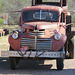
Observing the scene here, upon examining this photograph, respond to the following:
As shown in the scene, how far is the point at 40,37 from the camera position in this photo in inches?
449

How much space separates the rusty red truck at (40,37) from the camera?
11.1m

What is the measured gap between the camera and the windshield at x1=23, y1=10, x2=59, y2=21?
12.6 meters

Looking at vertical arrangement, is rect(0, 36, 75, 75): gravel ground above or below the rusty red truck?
below

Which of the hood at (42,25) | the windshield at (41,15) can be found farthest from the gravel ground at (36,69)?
the windshield at (41,15)

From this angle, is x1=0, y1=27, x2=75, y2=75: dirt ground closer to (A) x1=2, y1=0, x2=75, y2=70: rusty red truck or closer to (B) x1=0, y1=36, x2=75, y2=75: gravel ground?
(B) x1=0, y1=36, x2=75, y2=75: gravel ground

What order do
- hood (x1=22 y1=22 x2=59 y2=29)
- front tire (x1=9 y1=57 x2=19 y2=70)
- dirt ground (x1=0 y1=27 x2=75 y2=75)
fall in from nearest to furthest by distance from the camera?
dirt ground (x1=0 y1=27 x2=75 y2=75) → front tire (x1=9 y1=57 x2=19 y2=70) → hood (x1=22 y1=22 x2=59 y2=29)

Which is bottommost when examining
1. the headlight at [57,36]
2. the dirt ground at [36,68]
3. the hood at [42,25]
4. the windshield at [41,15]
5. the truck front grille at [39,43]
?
the dirt ground at [36,68]

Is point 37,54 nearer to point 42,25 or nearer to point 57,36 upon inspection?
point 57,36

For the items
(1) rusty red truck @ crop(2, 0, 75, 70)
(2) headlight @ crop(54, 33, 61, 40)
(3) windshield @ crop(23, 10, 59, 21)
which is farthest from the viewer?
(3) windshield @ crop(23, 10, 59, 21)

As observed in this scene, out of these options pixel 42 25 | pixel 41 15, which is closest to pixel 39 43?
pixel 42 25

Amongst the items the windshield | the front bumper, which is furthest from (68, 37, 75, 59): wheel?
the front bumper

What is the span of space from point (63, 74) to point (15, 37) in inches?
91.0

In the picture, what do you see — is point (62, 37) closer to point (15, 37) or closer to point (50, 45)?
point (50, 45)

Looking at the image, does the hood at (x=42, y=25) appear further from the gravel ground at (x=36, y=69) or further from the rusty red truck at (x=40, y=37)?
the gravel ground at (x=36, y=69)
